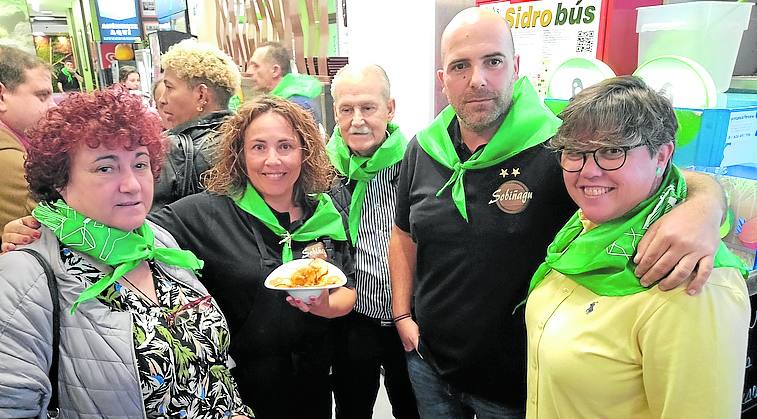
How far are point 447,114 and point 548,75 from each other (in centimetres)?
92

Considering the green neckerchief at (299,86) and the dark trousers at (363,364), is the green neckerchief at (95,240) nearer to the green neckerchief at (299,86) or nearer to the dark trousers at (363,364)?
the dark trousers at (363,364)

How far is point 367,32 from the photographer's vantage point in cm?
344

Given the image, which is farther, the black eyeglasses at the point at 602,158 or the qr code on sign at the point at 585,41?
the qr code on sign at the point at 585,41

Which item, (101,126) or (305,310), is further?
(305,310)

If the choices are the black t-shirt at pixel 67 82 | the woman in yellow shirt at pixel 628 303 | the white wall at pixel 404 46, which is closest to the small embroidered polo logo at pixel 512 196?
the woman in yellow shirt at pixel 628 303

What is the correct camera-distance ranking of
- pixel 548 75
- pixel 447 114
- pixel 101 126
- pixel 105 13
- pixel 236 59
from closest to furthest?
pixel 101 126 < pixel 447 114 < pixel 548 75 < pixel 105 13 < pixel 236 59

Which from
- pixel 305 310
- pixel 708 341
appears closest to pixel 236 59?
pixel 305 310

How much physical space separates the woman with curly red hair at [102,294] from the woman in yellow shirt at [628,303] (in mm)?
1010

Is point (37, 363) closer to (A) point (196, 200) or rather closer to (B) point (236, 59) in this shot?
(A) point (196, 200)

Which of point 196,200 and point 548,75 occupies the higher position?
point 548,75

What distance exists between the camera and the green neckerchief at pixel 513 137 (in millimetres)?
1684

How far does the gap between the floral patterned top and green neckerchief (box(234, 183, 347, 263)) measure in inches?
13.0

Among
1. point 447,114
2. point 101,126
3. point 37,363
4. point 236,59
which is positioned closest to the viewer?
point 37,363

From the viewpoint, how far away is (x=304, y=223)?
1.93 metres
